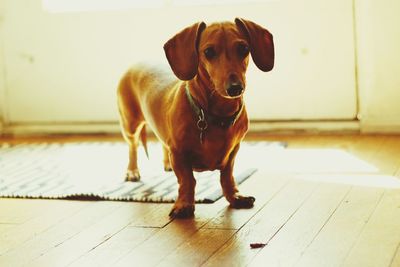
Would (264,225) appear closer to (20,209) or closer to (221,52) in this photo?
(221,52)

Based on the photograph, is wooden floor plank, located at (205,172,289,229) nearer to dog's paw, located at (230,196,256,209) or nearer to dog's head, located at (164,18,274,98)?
dog's paw, located at (230,196,256,209)

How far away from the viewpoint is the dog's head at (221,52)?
6.81 feet

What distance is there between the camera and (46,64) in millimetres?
4125

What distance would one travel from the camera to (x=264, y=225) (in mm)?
2133

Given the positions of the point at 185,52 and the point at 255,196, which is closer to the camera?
the point at 185,52

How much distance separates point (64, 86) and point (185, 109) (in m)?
2.00

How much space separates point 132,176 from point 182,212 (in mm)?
633

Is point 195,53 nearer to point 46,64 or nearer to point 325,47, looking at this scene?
point 325,47

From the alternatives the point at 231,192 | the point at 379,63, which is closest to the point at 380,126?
the point at 379,63

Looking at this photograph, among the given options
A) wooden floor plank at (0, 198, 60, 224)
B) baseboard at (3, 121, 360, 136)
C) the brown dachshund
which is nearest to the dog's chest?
the brown dachshund

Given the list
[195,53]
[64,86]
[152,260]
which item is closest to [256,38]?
[195,53]

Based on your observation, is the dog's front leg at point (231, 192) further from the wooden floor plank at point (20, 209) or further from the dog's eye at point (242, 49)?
the wooden floor plank at point (20, 209)

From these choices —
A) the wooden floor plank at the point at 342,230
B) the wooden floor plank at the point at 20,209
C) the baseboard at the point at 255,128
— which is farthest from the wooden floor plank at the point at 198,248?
the baseboard at the point at 255,128

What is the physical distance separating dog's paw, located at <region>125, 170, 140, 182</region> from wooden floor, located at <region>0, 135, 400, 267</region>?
0.34 m
